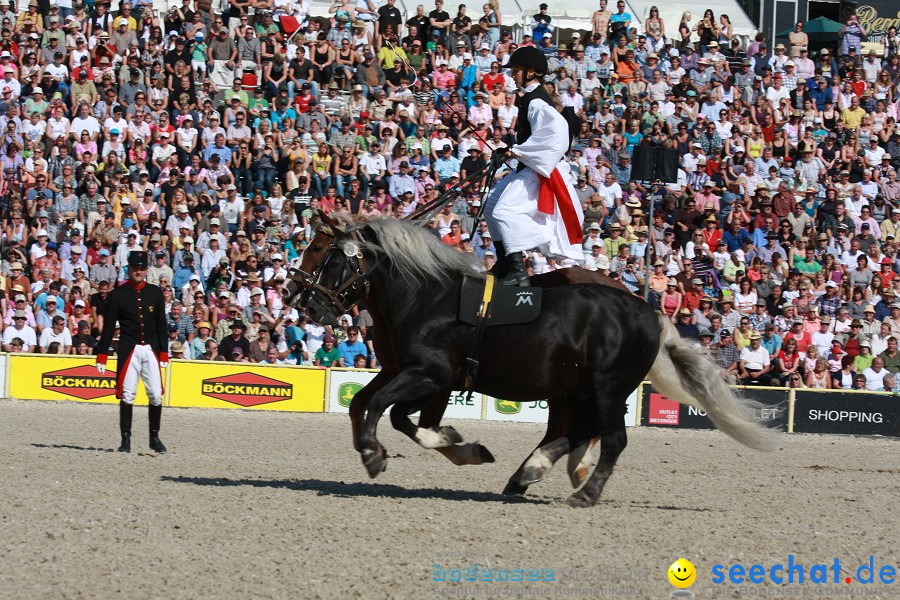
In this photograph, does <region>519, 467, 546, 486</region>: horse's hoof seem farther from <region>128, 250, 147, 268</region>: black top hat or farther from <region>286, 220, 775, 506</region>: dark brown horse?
<region>128, 250, 147, 268</region>: black top hat

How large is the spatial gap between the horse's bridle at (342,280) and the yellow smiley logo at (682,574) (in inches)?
135

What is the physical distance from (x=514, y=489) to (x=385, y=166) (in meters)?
12.8

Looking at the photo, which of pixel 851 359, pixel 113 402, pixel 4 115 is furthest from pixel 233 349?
pixel 851 359

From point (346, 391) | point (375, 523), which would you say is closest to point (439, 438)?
point (375, 523)

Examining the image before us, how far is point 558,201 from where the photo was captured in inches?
366

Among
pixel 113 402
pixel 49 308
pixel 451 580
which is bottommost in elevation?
pixel 113 402

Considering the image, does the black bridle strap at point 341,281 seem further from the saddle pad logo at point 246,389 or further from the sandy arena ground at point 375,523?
the saddle pad logo at point 246,389

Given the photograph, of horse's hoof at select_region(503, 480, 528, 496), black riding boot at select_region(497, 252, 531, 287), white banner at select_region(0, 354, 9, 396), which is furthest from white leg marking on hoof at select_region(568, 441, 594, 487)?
white banner at select_region(0, 354, 9, 396)

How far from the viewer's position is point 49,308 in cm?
1836

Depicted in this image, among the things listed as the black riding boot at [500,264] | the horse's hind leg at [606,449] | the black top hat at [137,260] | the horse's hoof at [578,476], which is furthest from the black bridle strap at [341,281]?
the black top hat at [137,260]

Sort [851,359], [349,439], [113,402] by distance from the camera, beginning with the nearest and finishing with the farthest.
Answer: [349,439], [113,402], [851,359]

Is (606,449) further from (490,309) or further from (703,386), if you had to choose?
(490,309)

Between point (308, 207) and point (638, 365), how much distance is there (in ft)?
39.7

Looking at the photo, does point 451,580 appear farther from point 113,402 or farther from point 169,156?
point 169,156
